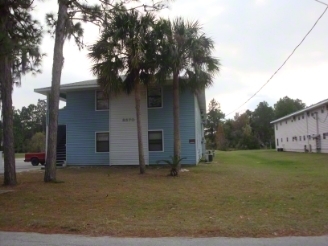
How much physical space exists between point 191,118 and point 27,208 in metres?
12.9

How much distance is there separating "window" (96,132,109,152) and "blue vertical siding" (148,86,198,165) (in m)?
2.79

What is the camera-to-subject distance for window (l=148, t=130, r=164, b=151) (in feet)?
68.0

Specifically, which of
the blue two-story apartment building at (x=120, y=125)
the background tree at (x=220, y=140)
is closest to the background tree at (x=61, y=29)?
the blue two-story apartment building at (x=120, y=125)

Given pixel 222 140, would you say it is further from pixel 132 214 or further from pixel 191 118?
pixel 132 214

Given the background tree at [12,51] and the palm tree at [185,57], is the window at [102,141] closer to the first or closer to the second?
the palm tree at [185,57]

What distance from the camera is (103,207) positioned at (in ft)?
28.5

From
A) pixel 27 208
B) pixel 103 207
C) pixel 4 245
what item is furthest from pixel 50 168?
pixel 4 245

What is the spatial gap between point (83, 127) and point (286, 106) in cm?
5340

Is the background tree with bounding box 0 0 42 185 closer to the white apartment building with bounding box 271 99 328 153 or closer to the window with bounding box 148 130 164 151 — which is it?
the window with bounding box 148 130 164 151

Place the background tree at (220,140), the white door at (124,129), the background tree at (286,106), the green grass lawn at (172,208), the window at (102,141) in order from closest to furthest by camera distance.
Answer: the green grass lawn at (172,208), the white door at (124,129), the window at (102,141), the background tree at (220,140), the background tree at (286,106)

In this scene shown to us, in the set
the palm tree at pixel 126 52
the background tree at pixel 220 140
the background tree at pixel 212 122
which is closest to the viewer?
the palm tree at pixel 126 52

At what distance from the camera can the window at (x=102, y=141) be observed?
69.7ft

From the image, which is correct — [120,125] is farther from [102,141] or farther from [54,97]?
[54,97]

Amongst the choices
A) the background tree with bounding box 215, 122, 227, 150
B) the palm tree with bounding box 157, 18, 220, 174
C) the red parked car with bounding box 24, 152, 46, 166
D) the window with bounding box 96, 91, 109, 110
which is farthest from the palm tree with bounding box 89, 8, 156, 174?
Result: the background tree with bounding box 215, 122, 227, 150
